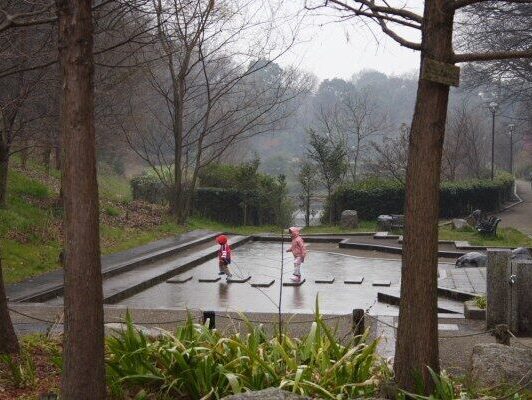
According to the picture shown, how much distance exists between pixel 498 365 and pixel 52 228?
14567 millimetres

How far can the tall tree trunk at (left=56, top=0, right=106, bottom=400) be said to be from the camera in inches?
196

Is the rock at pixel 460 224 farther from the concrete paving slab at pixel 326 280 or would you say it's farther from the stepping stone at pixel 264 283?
the stepping stone at pixel 264 283

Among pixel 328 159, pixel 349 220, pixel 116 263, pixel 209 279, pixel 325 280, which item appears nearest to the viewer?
pixel 325 280

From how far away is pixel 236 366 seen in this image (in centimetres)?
552

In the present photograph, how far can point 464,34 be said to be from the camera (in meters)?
27.3

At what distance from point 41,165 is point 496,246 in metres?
17.7

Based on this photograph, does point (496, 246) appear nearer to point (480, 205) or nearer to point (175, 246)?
point (175, 246)

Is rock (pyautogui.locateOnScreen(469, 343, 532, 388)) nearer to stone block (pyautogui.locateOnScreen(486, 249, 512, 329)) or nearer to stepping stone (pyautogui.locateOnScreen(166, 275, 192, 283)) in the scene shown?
stone block (pyautogui.locateOnScreen(486, 249, 512, 329))

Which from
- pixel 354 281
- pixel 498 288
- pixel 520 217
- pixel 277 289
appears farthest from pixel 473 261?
pixel 520 217

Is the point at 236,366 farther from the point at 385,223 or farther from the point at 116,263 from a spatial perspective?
the point at 385,223

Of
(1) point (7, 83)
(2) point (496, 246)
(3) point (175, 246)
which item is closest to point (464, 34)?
(2) point (496, 246)

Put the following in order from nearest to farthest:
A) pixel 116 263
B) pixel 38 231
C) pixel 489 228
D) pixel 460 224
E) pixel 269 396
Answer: pixel 269 396 → pixel 116 263 → pixel 38 231 → pixel 489 228 → pixel 460 224

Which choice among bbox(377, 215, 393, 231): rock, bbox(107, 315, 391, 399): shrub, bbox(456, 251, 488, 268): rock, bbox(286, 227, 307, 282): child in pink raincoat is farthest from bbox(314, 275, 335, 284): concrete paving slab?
bbox(377, 215, 393, 231): rock

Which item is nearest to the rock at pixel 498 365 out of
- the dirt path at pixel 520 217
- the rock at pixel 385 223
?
the rock at pixel 385 223
